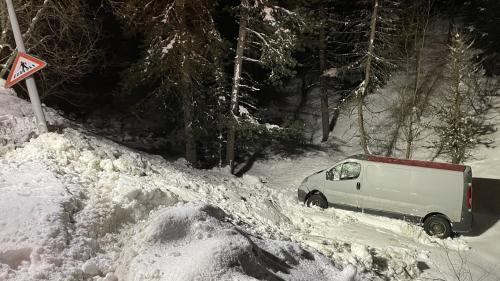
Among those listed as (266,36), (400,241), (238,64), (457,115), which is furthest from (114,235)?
(457,115)

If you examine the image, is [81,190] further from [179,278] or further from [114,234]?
[179,278]

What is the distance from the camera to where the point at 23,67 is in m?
8.87

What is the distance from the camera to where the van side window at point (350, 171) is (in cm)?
1208


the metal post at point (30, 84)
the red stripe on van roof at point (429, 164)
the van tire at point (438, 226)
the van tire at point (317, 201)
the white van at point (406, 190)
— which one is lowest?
the van tire at point (438, 226)

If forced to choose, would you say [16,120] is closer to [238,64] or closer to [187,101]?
[187,101]

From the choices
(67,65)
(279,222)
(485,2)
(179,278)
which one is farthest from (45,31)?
(485,2)

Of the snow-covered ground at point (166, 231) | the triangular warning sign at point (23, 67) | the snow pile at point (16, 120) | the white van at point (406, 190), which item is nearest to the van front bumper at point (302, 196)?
the snow-covered ground at point (166, 231)

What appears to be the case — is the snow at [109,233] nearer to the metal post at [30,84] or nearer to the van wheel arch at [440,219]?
the metal post at [30,84]

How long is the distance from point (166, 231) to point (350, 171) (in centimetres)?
771

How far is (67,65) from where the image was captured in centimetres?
1423

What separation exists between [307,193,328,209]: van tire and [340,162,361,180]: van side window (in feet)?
3.14

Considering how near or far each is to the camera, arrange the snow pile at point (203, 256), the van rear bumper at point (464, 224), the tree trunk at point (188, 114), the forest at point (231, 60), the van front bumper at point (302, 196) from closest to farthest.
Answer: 1. the snow pile at point (203, 256)
2. the van rear bumper at point (464, 224)
3. the van front bumper at point (302, 196)
4. the forest at point (231, 60)
5. the tree trunk at point (188, 114)

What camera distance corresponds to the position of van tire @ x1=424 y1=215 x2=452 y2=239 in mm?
10906

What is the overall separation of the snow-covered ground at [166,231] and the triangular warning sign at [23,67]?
138cm
